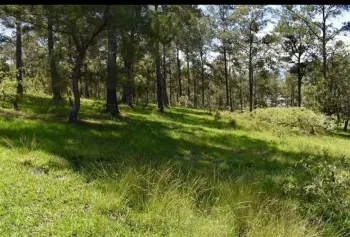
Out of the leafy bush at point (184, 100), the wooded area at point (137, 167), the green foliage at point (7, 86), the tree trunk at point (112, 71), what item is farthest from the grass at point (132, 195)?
the leafy bush at point (184, 100)

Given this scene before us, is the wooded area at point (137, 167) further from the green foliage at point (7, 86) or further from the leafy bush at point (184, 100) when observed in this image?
the leafy bush at point (184, 100)

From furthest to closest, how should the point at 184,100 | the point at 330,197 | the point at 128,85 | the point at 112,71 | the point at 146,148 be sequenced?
the point at 184,100
the point at 128,85
the point at 112,71
the point at 146,148
the point at 330,197

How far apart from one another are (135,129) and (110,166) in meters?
5.25

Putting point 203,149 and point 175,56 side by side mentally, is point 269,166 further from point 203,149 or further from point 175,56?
point 175,56

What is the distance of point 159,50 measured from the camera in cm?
1767

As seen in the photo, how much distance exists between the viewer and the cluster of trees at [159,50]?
34.2 feet

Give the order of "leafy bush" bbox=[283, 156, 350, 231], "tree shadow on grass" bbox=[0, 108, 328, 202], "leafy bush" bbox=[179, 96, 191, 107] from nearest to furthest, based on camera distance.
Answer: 1. "leafy bush" bbox=[283, 156, 350, 231]
2. "tree shadow on grass" bbox=[0, 108, 328, 202]
3. "leafy bush" bbox=[179, 96, 191, 107]

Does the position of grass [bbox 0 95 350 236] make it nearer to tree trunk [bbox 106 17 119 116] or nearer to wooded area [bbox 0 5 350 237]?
wooded area [bbox 0 5 350 237]

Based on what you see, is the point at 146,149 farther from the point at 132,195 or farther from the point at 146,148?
the point at 132,195

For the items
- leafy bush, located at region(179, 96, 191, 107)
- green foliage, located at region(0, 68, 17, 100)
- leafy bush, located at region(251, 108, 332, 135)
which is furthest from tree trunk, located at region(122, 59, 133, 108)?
leafy bush, located at region(179, 96, 191, 107)

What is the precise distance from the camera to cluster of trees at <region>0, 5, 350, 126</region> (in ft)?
34.2

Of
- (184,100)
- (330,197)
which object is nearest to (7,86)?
(330,197)

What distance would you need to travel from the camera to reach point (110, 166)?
5.75 metres
